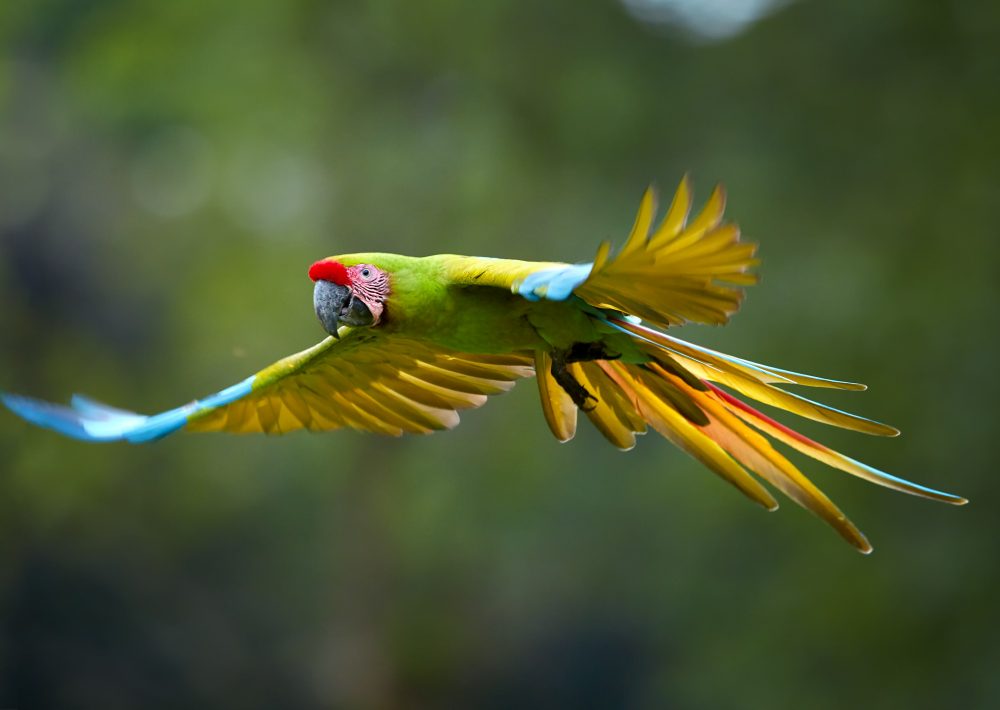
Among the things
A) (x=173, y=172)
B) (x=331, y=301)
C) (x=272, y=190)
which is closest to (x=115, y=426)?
(x=331, y=301)

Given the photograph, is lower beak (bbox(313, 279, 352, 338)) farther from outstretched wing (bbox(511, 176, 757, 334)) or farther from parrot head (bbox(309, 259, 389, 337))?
outstretched wing (bbox(511, 176, 757, 334))

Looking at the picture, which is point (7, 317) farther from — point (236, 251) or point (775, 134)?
point (775, 134)

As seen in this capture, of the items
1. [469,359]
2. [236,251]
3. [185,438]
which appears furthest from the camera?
[185,438]

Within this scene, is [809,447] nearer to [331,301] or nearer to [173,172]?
[331,301]

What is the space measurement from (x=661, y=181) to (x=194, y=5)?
10.5ft

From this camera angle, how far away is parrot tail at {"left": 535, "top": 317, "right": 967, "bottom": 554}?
205 cm

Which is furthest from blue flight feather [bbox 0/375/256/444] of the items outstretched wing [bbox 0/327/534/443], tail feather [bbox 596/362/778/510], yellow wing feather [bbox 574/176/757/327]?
yellow wing feather [bbox 574/176/757/327]

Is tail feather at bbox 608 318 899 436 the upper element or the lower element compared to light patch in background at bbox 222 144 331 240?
upper

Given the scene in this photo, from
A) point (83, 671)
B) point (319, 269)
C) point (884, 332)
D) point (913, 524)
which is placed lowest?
point (83, 671)

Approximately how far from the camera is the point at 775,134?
6.76 metres

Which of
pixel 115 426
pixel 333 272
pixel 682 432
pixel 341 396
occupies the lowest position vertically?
pixel 115 426

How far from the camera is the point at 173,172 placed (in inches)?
316

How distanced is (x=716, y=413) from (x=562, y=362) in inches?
12.8

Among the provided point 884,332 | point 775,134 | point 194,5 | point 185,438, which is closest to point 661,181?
point 775,134
